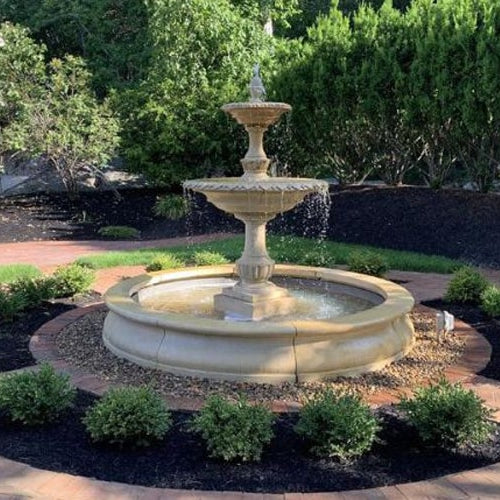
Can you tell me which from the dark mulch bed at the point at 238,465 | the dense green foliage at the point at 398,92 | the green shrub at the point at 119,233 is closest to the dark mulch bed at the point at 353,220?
the green shrub at the point at 119,233

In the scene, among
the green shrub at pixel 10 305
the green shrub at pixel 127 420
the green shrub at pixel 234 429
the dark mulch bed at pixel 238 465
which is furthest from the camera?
the green shrub at pixel 10 305

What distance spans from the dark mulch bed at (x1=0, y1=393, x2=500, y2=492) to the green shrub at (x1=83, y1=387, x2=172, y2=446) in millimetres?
81

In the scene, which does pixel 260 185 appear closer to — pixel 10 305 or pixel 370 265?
pixel 10 305

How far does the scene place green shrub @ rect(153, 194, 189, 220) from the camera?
17281 mm

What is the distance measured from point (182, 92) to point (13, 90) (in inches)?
178

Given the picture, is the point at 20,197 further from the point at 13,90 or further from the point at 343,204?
the point at 343,204

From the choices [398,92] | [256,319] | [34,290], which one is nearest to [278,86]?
[398,92]

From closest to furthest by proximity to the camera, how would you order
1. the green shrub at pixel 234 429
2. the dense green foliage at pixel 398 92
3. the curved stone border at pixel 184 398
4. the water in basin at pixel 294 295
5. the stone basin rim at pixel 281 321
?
the green shrub at pixel 234 429 → the curved stone border at pixel 184 398 → the stone basin rim at pixel 281 321 → the water in basin at pixel 294 295 → the dense green foliage at pixel 398 92

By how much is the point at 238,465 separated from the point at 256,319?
2.80 meters

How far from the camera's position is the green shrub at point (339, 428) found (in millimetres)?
4242

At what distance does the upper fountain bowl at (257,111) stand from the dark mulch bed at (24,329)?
3119mm

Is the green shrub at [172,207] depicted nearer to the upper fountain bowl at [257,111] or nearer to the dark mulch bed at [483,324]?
the dark mulch bed at [483,324]

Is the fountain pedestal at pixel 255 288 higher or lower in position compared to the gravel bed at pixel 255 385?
higher

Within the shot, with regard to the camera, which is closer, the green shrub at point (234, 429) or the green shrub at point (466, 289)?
the green shrub at point (234, 429)
